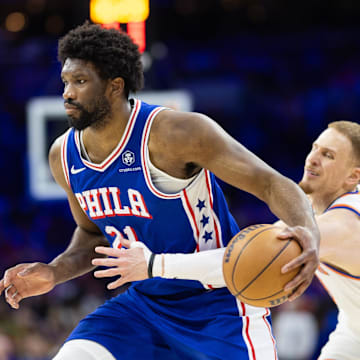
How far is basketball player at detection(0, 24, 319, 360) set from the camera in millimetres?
3004

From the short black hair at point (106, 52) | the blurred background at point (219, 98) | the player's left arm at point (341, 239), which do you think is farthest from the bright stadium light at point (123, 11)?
the player's left arm at point (341, 239)

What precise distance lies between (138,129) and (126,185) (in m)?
0.29

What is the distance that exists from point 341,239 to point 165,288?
939 millimetres

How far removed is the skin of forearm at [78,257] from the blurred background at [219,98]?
16.2ft

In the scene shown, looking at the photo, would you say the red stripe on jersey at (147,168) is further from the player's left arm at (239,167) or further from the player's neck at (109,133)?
the player's neck at (109,133)

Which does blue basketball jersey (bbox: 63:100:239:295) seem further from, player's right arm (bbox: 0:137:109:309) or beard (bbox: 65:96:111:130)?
player's right arm (bbox: 0:137:109:309)

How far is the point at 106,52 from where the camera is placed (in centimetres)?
334

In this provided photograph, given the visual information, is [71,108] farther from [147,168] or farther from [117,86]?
[147,168]

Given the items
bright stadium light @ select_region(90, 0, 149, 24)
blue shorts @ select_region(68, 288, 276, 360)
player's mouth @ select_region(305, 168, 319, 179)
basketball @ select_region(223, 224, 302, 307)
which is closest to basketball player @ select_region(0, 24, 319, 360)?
blue shorts @ select_region(68, 288, 276, 360)

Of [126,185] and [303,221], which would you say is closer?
[303,221]

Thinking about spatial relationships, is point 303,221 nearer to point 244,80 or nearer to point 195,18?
point 244,80

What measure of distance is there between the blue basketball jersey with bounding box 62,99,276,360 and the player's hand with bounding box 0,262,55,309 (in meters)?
0.31

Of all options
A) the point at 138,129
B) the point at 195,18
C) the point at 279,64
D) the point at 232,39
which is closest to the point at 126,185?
the point at 138,129

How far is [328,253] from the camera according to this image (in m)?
3.34
